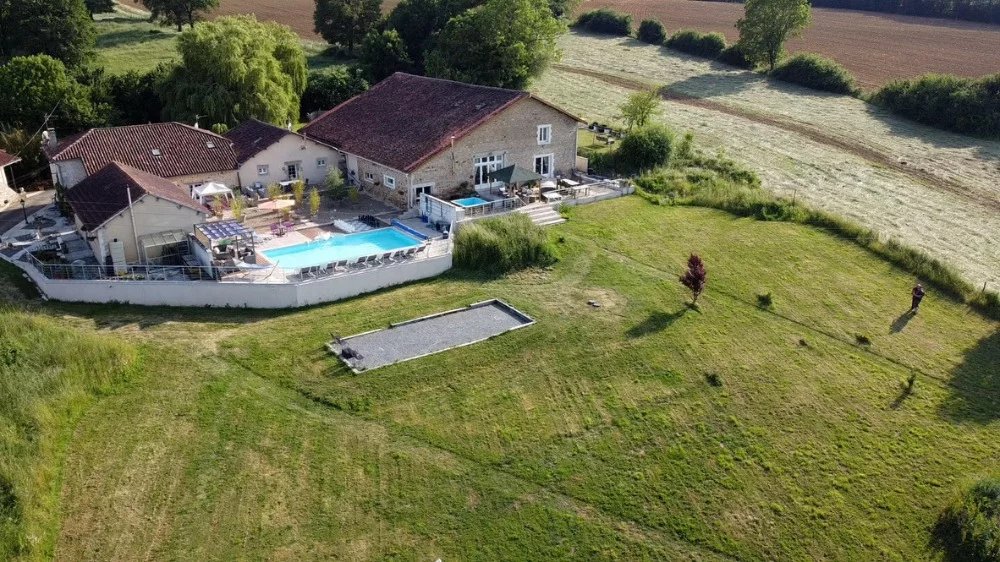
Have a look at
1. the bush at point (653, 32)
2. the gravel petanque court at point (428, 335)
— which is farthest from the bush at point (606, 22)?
the gravel petanque court at point (428, 335)

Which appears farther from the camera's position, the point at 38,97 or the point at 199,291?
the point at 38,97

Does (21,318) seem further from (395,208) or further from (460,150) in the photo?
(460,150)

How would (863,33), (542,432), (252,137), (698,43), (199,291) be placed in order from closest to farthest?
1. (542,432)
2. (199,291)
3. (252,137)
4. (698,43)
5. (863,33)

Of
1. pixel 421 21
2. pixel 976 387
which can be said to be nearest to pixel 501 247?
pixel 976 387

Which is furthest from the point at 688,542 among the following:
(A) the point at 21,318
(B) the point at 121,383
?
(A) the point at 21,318

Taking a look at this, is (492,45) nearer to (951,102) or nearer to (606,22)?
(951,102)

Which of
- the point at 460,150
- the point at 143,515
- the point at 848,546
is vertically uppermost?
the point at 460,150
